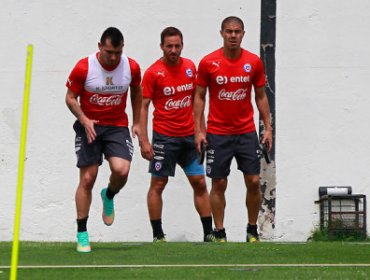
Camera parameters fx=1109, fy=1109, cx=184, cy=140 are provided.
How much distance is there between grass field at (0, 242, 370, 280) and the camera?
22.6 ft

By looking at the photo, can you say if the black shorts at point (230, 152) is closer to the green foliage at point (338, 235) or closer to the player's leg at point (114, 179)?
the player's leg at point (114, 179)

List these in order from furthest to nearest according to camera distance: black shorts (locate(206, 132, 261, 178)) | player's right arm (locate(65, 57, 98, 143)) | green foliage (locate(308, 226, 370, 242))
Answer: green foliage (locate(308, 226, 370, 242))
black shorts (locate(206, 132, 261, 178))
player's right arm (locate(65, 57, 98, 143))

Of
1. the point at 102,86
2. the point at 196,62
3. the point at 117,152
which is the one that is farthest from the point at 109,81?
the point at 196,62

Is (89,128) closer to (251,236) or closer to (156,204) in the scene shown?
(156,204)

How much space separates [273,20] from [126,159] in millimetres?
4277

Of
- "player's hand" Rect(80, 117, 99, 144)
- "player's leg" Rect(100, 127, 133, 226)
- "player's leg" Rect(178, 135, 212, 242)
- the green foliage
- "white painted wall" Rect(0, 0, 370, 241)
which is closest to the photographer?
"player's hand" Rect(80, 117, 99, 144)

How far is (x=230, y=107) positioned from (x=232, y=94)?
0.12 meters

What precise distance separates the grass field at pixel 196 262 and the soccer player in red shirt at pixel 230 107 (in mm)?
938

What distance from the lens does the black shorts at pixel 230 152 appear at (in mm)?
9992

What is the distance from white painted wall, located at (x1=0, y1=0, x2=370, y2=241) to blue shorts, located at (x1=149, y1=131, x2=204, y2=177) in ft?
6.44

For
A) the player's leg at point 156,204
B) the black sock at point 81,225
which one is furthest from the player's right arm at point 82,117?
the player's leg at point 156,204

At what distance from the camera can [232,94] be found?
993cm

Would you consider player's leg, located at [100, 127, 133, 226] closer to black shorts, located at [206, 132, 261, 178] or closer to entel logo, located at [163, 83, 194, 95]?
black shorts, located at [206, 132, 261, 178]

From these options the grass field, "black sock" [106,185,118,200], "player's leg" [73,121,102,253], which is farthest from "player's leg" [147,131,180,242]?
"player's leg" [73,121,102,253]
